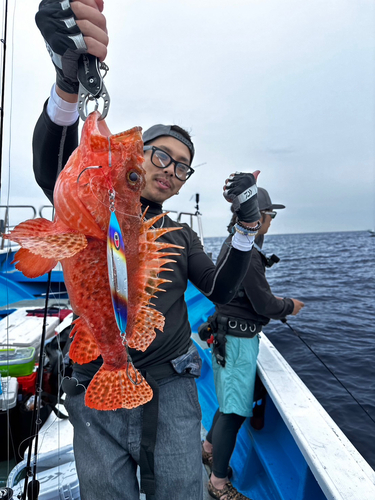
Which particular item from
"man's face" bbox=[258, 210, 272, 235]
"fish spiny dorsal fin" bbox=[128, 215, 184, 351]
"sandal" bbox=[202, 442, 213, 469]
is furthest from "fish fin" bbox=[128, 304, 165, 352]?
"sandal" bbox=[202, 442, 213, 469]

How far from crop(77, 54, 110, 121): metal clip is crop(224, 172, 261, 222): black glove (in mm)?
1086

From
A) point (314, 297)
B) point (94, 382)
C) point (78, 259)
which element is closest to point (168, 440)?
point (94, 382)

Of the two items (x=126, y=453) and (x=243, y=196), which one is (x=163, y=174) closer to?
(x=243, y=196)

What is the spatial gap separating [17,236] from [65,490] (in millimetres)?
2147

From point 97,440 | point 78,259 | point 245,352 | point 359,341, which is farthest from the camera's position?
point 359,341

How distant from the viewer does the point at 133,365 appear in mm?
1513

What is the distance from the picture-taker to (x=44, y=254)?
47.8 inches

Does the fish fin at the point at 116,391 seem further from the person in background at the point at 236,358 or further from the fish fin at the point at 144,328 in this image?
the person in background at the point at 236,358

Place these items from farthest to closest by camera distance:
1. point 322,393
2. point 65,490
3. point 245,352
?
point 322,393 → point 245,352 → point 65,490

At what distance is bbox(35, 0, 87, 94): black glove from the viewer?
129cm

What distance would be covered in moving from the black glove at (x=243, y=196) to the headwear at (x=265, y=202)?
1352 mm

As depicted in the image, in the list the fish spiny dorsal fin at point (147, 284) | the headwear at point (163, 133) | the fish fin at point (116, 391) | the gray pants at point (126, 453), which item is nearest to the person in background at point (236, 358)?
the headwear at point (163, 133)

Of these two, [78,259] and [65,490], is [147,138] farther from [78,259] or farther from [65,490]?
[65,490]

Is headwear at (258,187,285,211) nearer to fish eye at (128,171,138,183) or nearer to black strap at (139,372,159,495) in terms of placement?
fish eye at (128,171,138,183)
